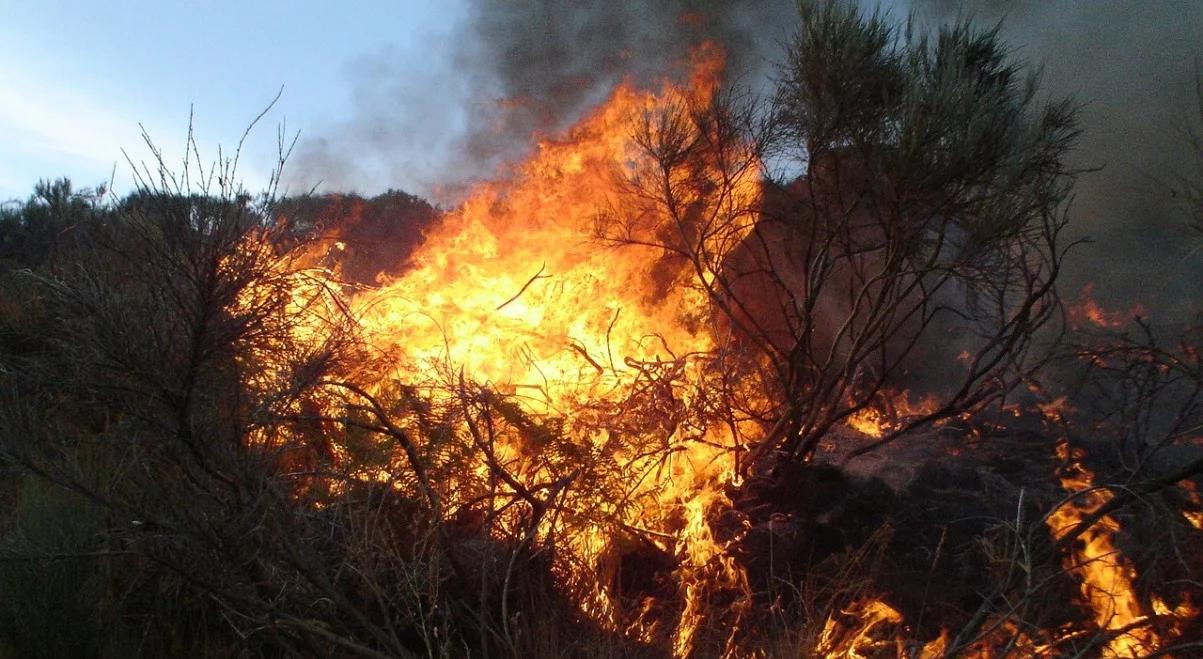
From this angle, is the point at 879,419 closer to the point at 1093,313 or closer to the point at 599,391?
the point at 599,391

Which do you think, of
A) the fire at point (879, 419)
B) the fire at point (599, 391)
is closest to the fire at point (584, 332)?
the fire at point (599, 391)

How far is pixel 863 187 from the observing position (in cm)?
729

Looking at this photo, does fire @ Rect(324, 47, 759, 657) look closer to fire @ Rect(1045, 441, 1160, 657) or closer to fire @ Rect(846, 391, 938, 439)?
fire @ Rect(846, 391, 938, 439)

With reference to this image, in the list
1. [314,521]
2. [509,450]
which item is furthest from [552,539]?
[314,521]

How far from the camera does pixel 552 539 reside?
6051 millimetres

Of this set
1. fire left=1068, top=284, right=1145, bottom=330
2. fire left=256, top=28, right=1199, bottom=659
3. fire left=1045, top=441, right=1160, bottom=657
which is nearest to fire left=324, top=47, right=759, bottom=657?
fire left=256, top=28, right=1199, bottom=659

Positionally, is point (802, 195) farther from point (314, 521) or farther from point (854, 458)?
point (314, 521)

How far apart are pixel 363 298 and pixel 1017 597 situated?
644 centimetres

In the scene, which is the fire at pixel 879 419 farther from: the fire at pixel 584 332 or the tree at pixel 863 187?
the fire at pixel 584 332

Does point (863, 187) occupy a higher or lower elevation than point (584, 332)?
higher

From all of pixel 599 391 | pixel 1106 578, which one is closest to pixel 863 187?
pixel 599 391

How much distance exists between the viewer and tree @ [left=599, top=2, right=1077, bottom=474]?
22.0 feet

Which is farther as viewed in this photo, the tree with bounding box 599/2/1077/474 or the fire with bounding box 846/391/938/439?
the fire with bounding box 846/391/938/439

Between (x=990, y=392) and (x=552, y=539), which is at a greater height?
(x=990, y=392)
